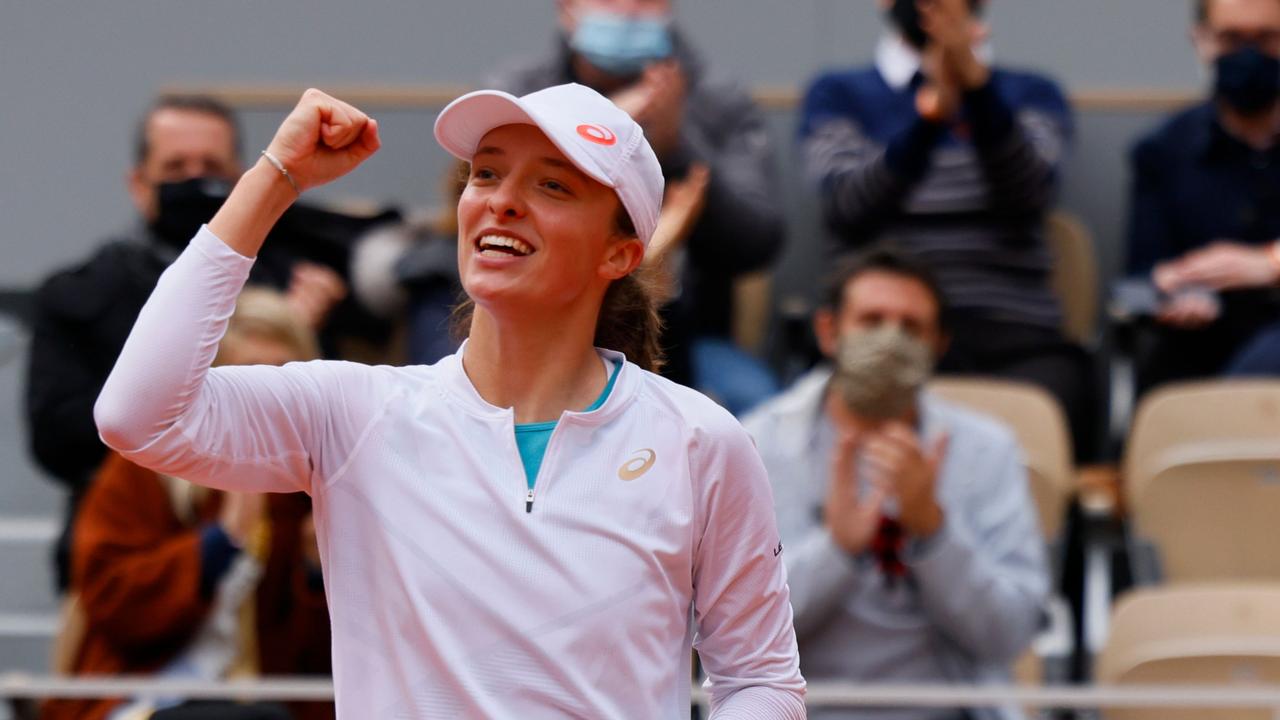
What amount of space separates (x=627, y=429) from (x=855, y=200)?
10.3ft

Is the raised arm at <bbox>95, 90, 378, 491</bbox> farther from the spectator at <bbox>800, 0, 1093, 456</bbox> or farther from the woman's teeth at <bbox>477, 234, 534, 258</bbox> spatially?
the spectator at <bbox>800, 0, 1093, 456</bbox>

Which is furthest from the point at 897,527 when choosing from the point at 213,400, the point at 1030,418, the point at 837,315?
the point at 213,400

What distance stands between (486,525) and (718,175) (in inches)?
116

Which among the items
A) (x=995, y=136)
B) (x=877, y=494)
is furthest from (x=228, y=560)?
(x=995, y=136)

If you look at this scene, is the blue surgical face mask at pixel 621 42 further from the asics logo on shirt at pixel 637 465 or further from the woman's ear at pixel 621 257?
the asics logo on shirt at pixel 637 465

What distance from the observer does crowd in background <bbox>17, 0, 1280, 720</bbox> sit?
407 cm

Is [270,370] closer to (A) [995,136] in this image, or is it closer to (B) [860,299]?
(B) [860,299]

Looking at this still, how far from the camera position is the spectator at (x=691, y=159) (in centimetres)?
468

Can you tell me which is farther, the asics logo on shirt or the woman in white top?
the asics logo on shirt

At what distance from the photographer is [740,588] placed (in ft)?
7.18

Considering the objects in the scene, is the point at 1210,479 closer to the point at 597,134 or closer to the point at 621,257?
the point at 621,257

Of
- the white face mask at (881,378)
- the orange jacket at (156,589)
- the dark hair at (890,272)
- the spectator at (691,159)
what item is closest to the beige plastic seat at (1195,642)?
the white face mask at (881,378)

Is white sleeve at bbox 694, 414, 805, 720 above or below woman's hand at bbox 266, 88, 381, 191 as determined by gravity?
below

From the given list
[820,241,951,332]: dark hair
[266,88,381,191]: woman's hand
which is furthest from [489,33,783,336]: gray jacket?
[266,88,381,191]: woman's hand
